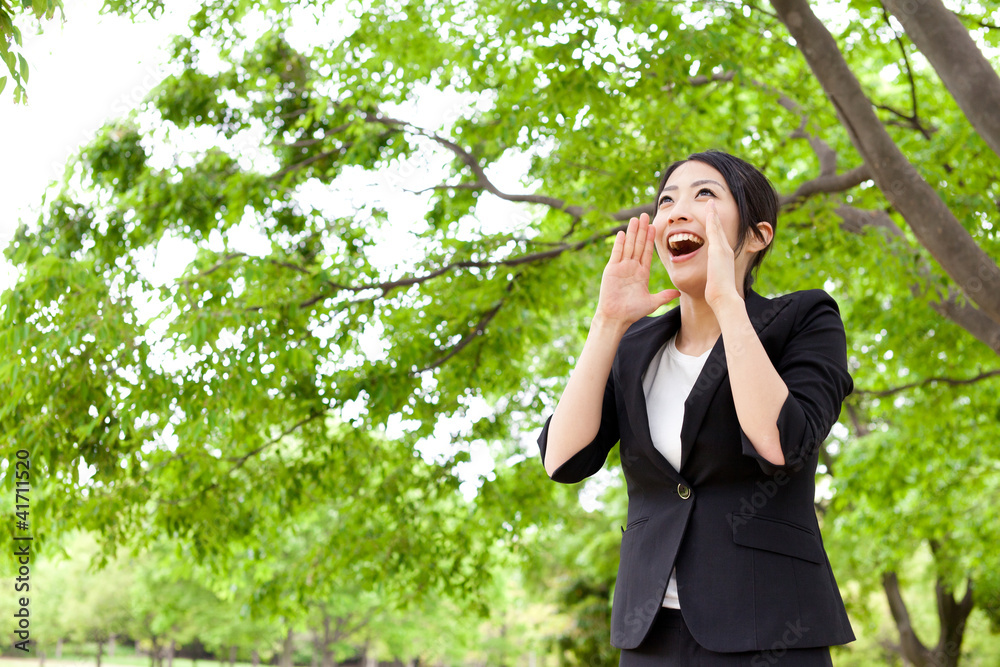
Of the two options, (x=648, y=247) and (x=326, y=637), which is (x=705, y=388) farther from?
(x=326, y=637)

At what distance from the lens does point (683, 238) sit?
1.83m

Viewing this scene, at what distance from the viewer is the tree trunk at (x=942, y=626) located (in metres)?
15.6

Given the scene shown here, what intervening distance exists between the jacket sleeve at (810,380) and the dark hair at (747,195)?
211 millimetres

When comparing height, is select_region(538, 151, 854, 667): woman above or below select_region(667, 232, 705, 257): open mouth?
below

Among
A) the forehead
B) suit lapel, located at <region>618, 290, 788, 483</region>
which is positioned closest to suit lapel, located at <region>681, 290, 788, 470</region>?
suit lapel, located at <region>618, 290, 788, 483</region>

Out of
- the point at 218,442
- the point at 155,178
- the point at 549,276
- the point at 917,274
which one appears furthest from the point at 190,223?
the point at 917,274

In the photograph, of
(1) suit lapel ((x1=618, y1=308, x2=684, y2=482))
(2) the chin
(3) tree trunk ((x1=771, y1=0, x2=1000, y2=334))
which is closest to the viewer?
(1) suit lapel ((x1=618, y1=308, x2=684, y2=482))

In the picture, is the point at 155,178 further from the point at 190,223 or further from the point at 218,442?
the point at 218,442

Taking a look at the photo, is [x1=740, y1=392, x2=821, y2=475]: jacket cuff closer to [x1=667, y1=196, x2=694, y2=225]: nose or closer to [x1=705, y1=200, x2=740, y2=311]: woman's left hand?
[x1=705, y1=200, x2=740, y2=311]: woman's left hand

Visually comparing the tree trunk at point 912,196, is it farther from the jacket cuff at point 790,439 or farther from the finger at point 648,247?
the jacket cuff at point 790,439

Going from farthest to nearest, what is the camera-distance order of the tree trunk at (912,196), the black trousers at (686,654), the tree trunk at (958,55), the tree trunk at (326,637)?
the tree trunk at (326,637), the tree trunk at (912,196), the tree trunk at (958,55), the black trousers at (686,654)

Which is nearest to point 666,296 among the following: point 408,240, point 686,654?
point 686,654

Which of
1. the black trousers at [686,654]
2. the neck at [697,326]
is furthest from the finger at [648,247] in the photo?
the black trousers at [686,654]

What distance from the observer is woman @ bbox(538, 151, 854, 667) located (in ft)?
A: 4.89
